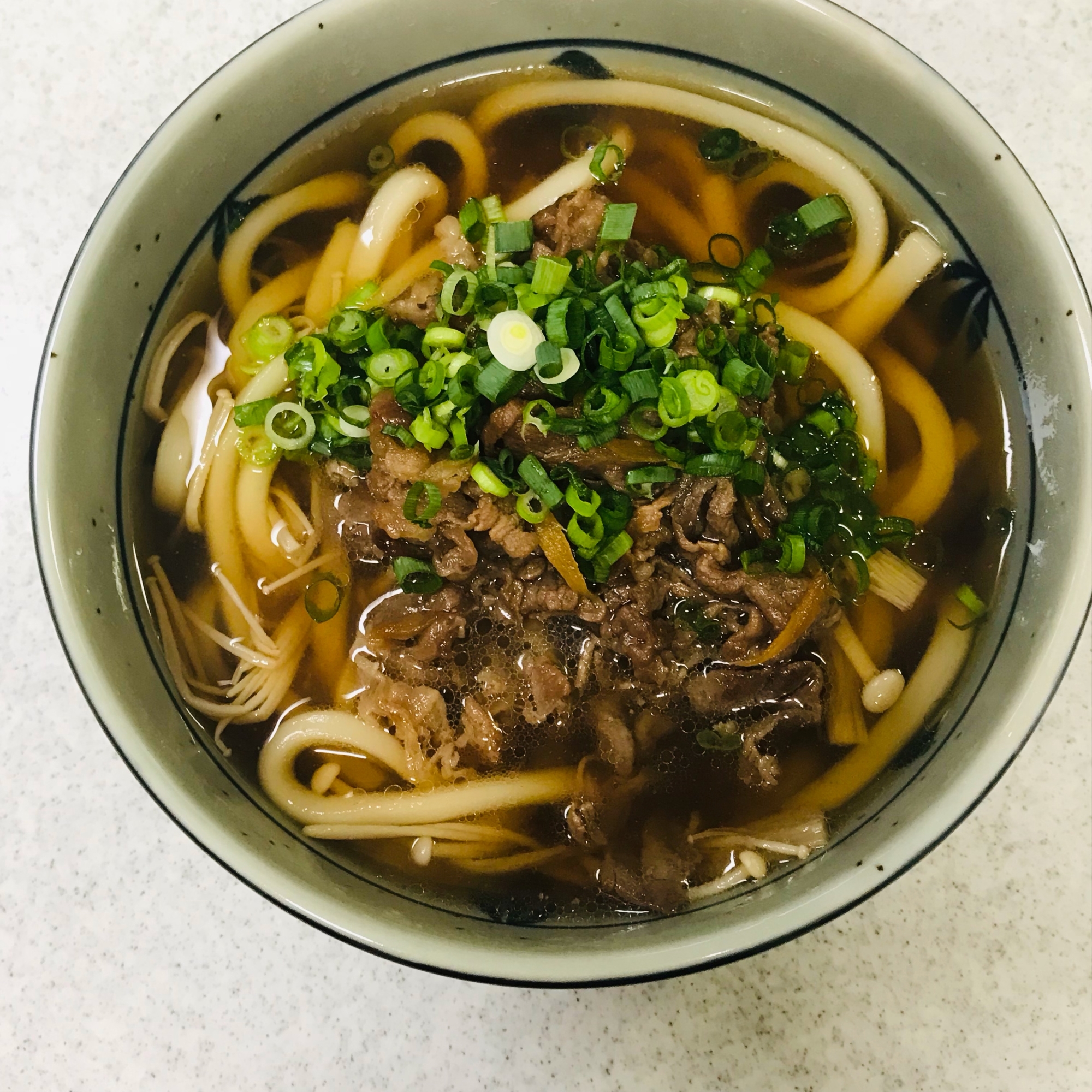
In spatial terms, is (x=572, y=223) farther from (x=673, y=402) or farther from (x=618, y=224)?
(x=673, y=402)

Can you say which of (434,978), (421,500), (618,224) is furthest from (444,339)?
(434,978)

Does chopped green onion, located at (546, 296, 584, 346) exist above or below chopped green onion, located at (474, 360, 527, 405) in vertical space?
above

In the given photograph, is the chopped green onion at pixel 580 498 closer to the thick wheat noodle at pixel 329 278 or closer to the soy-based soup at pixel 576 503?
the soy-based soup at pixel 576 503

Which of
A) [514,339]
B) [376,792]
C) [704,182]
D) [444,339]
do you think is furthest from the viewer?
[704,182]

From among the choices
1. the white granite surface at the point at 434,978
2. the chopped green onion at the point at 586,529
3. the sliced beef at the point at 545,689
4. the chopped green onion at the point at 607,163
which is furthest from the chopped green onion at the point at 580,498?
the white granite surface at the point at 434,978

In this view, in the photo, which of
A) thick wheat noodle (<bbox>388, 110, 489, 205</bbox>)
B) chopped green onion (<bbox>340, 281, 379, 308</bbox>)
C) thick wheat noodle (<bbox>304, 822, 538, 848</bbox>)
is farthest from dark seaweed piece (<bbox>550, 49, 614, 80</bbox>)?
thick wheat noodle (<bbox>304, 822, 538, 848</bbox>)

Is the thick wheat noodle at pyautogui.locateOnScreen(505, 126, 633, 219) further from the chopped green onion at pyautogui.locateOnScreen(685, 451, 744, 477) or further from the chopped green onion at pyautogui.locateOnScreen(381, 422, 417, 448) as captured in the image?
the chopped green onion at pyautogui.locateOnScreen(685, 451, 744, 477)
